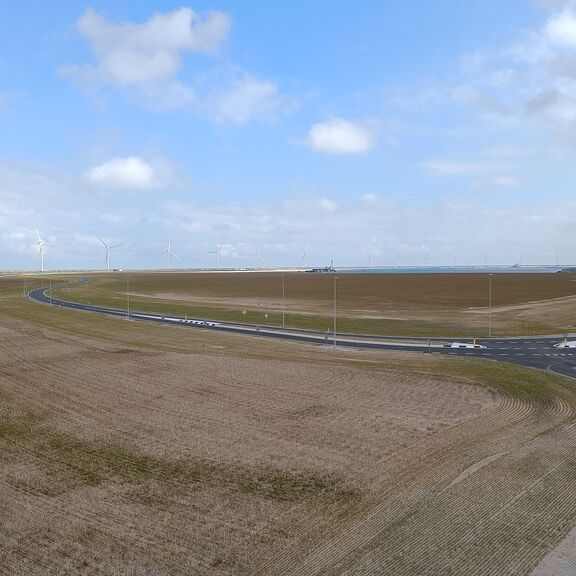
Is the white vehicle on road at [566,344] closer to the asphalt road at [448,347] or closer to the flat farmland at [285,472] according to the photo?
the asphalt road at [448,347]

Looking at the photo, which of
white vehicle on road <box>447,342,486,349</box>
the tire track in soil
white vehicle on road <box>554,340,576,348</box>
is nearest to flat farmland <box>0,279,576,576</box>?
the tire track in soil

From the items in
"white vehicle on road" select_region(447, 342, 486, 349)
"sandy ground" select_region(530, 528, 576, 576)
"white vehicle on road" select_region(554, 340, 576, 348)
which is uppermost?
"white vehicle on road" select_region(554, 340, 576, 348)

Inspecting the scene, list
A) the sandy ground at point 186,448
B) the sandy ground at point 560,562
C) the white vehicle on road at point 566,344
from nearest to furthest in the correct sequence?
the sandy ground at point 560,562 → the sandy ground at point 186,448 → the white vehicle on road at point 566,344

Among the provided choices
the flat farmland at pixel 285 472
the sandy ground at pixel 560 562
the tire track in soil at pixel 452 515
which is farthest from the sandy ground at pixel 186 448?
the sandy ground at pixel 560 562

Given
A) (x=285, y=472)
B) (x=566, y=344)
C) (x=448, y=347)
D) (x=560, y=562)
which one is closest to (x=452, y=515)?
(x=560, y=562)

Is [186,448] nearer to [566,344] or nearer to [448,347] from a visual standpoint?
[448,347]

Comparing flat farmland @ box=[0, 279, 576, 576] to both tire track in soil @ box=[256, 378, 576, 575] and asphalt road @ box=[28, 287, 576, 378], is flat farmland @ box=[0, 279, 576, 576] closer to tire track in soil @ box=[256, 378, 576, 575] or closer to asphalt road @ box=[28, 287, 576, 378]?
tire track in soil @ box=[256, 378, 576, 575]

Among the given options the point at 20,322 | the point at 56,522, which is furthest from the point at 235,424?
the point at 20,322

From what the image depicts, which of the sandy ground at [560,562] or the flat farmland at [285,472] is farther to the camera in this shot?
the flat farmland at [285,472]

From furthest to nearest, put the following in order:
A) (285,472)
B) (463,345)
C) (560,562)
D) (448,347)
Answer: (463,345) < (448,347) < (285,472) < (560,562)
